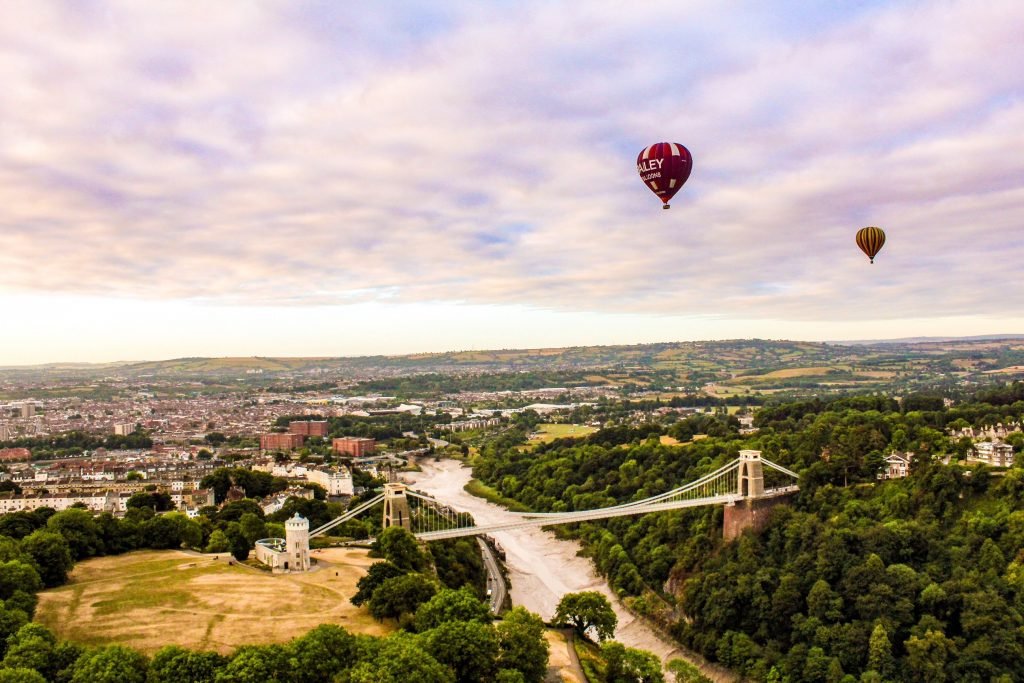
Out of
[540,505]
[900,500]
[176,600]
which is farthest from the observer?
[540,505]

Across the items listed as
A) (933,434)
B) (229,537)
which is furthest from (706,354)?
(229,537)

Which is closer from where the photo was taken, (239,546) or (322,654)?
(322,654)

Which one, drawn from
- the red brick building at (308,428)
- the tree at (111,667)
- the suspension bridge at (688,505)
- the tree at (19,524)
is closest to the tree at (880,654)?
the suspension bridge at (688,505)

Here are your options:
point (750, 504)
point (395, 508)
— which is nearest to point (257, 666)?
point (395, 508)

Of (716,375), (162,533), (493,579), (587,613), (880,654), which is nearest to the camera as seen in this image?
(880,654)

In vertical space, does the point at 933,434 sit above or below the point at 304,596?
above

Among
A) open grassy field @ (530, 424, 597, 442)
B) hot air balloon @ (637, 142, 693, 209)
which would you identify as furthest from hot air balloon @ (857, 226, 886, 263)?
open grassy field @ (530, 424, 597, 442)

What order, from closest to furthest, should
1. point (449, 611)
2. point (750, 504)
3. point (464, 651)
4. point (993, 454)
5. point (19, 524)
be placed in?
point (464, 651)
point (449, 611)
point (19, 524)
point (993, 454)
point (750, 504)

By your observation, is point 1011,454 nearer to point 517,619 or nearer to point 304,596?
point 517,619

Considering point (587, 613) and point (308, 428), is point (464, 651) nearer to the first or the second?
point (587, 613)
